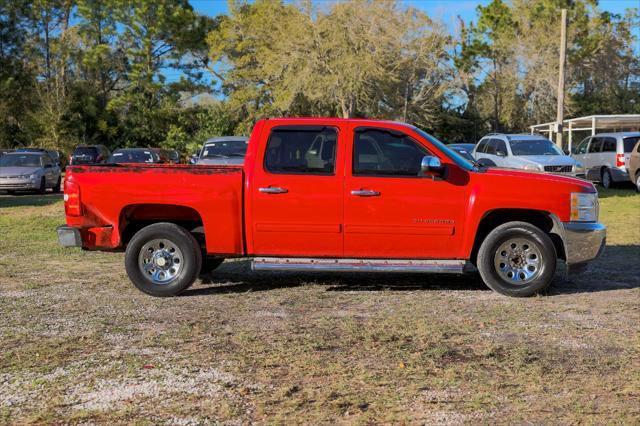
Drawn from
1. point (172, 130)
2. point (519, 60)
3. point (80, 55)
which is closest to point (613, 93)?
point (519, 60)

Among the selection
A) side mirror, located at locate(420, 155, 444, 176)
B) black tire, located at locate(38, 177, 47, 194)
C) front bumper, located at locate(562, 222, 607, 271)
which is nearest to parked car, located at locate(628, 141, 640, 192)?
front bumper, located at locate(562, 222, 607, 271)

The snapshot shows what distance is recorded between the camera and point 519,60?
49812 millimetres

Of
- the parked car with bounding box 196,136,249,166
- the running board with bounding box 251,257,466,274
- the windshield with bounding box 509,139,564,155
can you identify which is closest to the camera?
the running board with bounding box 251,257,466,274

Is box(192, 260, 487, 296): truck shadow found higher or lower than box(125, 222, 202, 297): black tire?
lower

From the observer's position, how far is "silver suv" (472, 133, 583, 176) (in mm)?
17969

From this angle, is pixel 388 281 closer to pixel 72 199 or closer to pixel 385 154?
pixel 385 154

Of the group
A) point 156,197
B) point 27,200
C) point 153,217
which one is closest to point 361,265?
point 156,197

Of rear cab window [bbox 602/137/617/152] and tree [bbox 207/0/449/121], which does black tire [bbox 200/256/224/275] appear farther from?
tree [bbox 207/0/449/121]

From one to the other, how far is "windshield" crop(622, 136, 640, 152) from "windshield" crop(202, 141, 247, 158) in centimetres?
1260

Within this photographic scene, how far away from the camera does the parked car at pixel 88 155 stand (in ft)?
106

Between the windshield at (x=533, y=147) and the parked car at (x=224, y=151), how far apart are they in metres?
7.49

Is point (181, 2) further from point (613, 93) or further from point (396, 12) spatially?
point (613, 93)

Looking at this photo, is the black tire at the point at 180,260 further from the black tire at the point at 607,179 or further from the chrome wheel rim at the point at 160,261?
the black tire at the point at 607,179

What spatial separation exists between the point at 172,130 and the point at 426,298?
43174mm
